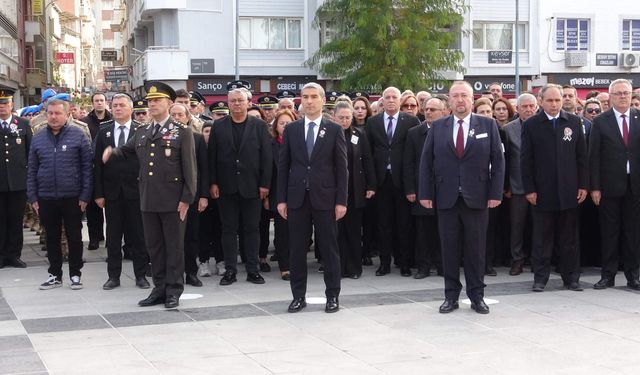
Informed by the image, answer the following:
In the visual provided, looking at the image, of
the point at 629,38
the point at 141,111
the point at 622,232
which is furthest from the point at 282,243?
the point at 629,38

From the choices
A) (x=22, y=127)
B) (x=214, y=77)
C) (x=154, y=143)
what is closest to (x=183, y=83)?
(x=214, y=77)

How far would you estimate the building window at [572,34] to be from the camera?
44344 mm

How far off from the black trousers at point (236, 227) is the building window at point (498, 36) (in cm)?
3448

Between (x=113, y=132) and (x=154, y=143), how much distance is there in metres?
1.90

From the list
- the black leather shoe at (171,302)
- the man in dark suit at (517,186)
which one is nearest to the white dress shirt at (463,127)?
the man in dark suit at (517,186)

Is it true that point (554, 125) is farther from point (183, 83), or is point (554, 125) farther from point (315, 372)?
point (183, 83)

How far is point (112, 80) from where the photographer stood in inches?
2034

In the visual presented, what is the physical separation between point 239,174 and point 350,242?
1594mm

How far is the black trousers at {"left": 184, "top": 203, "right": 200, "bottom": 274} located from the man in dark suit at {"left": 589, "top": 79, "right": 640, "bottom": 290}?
4.53 metres

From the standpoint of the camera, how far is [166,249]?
984 centimetres

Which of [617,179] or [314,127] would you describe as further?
[617,179]

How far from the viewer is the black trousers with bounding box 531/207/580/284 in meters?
10.5

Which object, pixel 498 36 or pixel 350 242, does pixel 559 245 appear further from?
pixel 498 36

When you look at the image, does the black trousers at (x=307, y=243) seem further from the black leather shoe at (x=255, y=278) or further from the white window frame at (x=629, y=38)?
the white window frame at (x=629, y=38)
